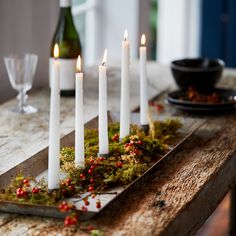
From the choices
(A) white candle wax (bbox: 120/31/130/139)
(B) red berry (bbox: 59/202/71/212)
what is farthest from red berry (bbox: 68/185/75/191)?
(A) white candle wax (bbox: 120/31/130/139)

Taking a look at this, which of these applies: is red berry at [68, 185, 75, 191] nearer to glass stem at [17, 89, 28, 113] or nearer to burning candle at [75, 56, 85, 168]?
burning candle at [75, 56, 85, 168]

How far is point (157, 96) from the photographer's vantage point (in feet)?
7.61

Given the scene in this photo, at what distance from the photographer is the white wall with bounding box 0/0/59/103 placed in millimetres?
2209

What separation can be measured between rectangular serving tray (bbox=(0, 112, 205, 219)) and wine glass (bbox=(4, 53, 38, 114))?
0.78 feet

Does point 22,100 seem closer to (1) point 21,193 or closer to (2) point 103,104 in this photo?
(2) point 103,104

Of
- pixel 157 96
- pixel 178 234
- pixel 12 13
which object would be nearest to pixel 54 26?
pixel 12 13

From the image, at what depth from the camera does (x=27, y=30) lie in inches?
92.1

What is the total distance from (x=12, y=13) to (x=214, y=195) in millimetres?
1041

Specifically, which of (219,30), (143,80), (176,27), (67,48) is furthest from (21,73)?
(219,30)

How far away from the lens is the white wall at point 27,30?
2209 millimetres

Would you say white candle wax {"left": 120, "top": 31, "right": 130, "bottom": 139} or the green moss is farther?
white candle wax {"left": 120, "top": 31, "right": 130, "bottom": 139}

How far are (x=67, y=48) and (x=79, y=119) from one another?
0.92 meters

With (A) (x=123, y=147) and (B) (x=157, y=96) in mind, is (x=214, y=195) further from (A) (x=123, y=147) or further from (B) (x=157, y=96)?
(B) (x=157, y=96)

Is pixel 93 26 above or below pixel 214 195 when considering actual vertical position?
above
